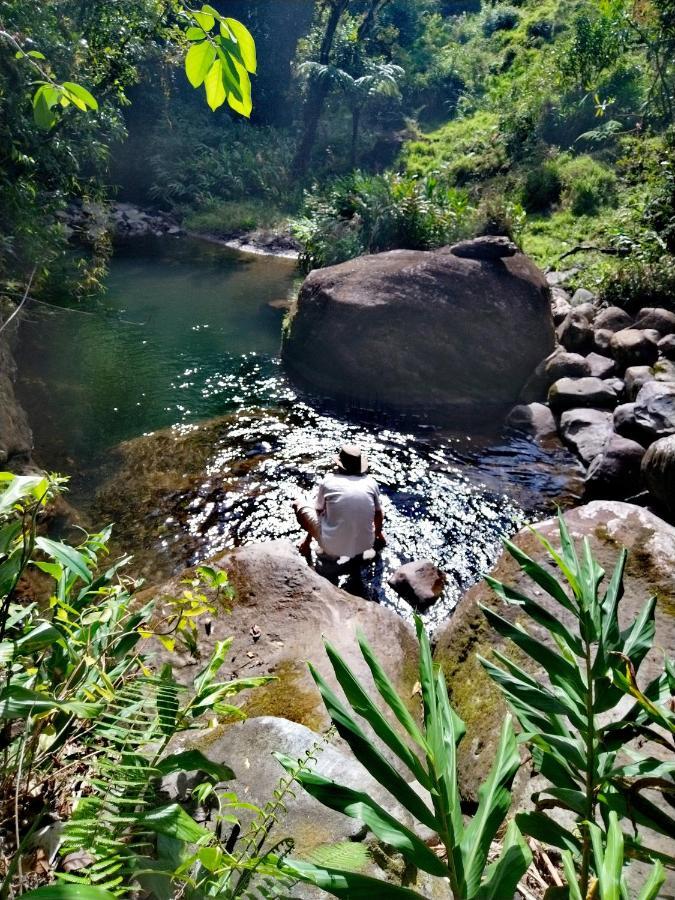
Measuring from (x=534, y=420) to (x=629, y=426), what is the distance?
1.39 m

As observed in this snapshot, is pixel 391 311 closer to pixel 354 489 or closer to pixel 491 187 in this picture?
pixel 354 489

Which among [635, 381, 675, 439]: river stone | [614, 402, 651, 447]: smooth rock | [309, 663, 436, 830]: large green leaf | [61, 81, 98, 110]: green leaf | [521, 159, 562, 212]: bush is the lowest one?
[614, 402, 651, 447]: smooth rock

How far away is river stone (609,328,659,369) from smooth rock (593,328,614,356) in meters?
0.31

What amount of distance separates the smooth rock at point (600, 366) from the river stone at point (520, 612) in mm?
5503

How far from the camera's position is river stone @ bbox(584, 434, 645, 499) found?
6.44 m

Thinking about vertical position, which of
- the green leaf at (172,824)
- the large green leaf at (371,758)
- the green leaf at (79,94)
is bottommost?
the green leaf at (172,824)

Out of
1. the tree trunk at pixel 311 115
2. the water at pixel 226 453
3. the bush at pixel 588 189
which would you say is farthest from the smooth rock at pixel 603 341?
the tree trunk at pixel 311 115

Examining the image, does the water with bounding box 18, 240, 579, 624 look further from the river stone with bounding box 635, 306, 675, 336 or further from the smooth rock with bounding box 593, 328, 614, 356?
the river stone with bounding box 635, 306, 675, 336

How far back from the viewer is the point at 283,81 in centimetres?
2769

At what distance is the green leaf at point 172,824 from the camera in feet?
3.54

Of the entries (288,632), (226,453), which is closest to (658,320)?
(226,453)

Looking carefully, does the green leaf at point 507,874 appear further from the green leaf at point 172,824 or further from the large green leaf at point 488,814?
the green leaf at point 172,824

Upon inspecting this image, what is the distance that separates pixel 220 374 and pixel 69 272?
2.92m

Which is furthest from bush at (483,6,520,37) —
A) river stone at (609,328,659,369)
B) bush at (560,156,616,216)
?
river stone at (609,328,659,369)
